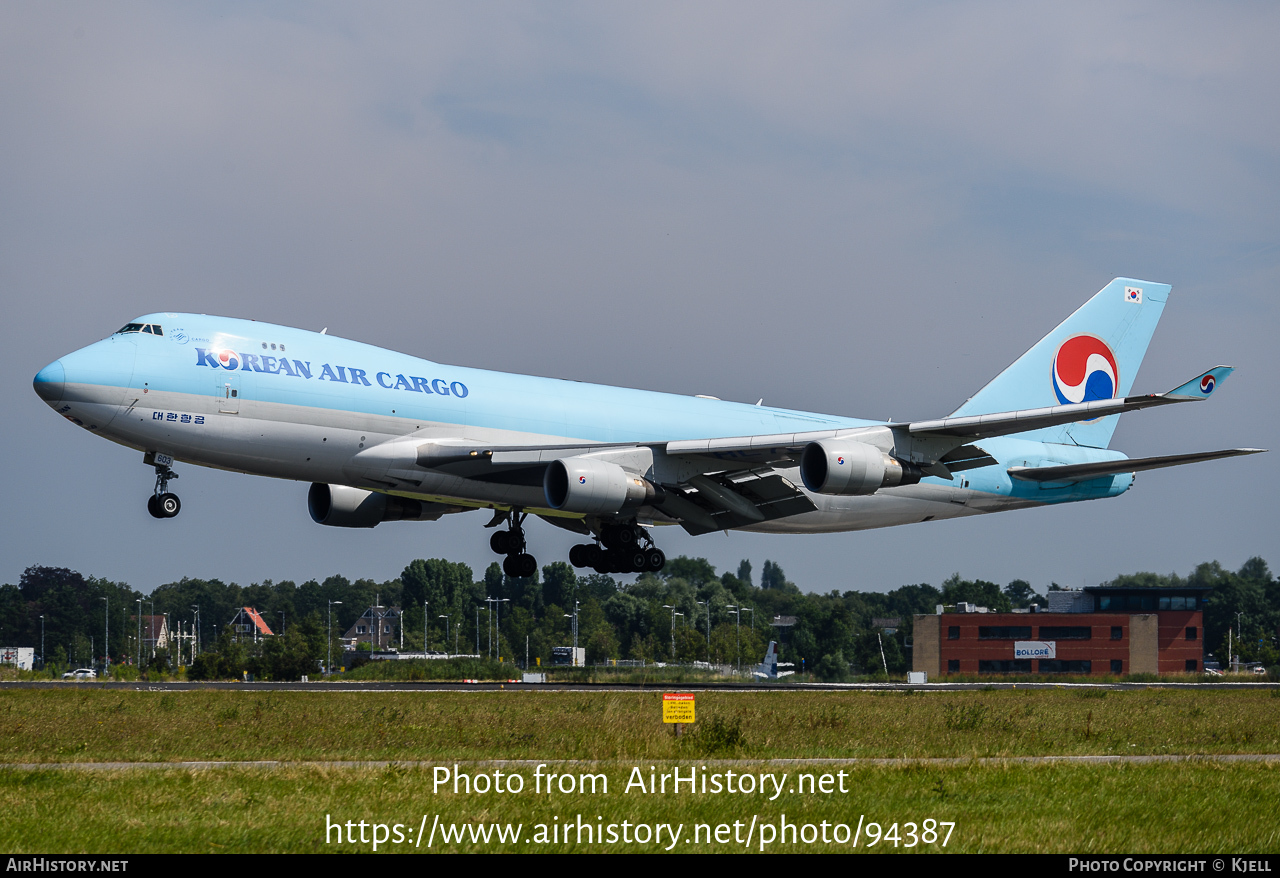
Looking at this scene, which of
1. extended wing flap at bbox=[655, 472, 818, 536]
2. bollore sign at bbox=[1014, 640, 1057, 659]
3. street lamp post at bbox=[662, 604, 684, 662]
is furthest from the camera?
street lamp post at bbox=[662, 604, 684, 662]

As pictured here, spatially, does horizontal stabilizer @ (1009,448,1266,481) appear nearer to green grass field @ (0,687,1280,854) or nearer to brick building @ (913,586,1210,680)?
green grass field @ (0,687,1280,854)

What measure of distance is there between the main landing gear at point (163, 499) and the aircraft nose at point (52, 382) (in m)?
3.22

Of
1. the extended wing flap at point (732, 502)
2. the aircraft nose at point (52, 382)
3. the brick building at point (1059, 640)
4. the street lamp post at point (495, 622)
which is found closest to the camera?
the aircraft nose at point (52, 382)

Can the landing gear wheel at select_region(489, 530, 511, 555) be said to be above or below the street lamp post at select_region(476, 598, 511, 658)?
above

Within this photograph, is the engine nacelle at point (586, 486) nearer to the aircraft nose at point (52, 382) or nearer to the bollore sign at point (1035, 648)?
the aircraft nose at point (52, 382)

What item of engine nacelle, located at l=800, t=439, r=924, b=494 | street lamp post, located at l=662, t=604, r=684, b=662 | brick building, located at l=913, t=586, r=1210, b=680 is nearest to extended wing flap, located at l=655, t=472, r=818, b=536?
engine nacelle, located at l=800, t=439, r=924, b=494

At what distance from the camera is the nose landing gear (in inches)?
1305

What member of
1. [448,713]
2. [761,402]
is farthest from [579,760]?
[761,402]

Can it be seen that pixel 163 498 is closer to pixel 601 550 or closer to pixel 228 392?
pixel 228 392

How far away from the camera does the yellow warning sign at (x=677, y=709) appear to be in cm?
2444

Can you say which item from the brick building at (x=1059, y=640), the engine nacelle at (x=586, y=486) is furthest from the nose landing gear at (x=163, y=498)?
the brick building at (x=1059, y=640)

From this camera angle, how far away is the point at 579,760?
21.7 meters

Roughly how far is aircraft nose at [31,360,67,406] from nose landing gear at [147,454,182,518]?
10.1 feet

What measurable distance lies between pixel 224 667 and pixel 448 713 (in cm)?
4891
